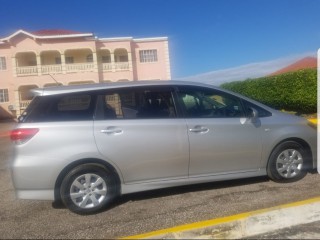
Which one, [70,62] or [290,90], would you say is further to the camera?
[70,62]

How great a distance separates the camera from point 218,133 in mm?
4801

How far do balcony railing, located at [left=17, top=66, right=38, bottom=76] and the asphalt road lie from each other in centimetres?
2784

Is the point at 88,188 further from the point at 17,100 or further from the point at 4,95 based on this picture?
the point at 4,95

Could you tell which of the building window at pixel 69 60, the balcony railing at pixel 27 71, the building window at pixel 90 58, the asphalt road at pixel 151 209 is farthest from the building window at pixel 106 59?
the asphalt road at pixel 151 209

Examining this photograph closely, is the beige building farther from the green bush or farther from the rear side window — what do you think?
the rear side window

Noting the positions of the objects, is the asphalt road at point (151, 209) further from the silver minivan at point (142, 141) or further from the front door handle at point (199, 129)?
the front door handle at point (199, 129)

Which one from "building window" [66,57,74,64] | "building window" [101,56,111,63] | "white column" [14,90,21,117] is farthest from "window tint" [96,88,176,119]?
"building window" [66,57,74,64]

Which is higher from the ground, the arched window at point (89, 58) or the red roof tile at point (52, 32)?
the red roof tile at point (52, 32)

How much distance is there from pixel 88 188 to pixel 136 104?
1209 millimetres

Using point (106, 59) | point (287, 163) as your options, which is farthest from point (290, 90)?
point (106, 59)

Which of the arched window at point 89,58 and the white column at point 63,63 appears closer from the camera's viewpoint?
the white column at point 63,63

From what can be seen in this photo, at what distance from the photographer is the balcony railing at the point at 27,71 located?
3117cm

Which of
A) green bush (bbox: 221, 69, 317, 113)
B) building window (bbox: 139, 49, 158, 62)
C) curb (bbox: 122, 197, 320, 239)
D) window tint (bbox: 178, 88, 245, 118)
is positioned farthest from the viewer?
building window (bbox: 139, 49, 158, 62)

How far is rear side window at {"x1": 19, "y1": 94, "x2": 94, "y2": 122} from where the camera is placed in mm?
4320
